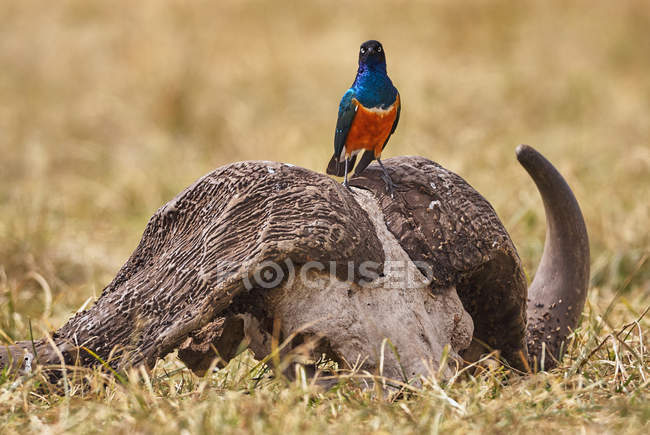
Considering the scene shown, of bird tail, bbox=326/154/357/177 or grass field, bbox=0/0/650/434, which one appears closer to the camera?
grass field, bbox=0/0/650/434

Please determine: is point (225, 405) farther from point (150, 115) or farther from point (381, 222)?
point (150, 115)

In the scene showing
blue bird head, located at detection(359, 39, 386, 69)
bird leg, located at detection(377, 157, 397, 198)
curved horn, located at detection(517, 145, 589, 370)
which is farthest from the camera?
curved horn, located at detection(517, 145, 589, 370)

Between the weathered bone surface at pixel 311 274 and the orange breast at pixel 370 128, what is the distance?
120 millimetres

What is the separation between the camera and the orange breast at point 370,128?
2.50 metres

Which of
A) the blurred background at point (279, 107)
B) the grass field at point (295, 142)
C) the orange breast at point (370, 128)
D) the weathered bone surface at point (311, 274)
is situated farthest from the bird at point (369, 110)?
the blurred background at point (279, 107)

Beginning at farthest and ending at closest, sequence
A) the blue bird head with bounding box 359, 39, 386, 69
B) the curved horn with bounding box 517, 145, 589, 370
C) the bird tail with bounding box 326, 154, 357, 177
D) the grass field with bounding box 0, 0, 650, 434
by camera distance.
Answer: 1. the curved horn with bounding box 517, 145, 589, 370
2. the bird tail with bounding box 326, 154, 357, 177
3. the blue bird head with bounding box 359, 39, 386, 69
4. the grass field with bounding box 0, 0, 650, 434

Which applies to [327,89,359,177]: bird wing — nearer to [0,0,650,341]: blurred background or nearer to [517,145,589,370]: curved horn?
[517,145,589,370]: curved horn

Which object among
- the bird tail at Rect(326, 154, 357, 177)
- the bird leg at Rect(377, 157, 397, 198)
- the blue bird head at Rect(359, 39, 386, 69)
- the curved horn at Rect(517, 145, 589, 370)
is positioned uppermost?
the blue bird head at Rect(359, 39, 386, 69)

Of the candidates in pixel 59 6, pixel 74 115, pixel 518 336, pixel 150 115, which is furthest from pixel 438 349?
pixel 59 6

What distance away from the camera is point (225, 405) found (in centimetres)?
220

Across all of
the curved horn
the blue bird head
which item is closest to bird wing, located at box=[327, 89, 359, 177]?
the blue bird head

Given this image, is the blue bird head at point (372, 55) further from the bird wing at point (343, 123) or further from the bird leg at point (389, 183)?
the bird leg at point (389, 183)

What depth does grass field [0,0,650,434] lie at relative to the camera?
228 cm

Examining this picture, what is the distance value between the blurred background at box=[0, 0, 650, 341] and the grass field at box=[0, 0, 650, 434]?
0.10 ft
